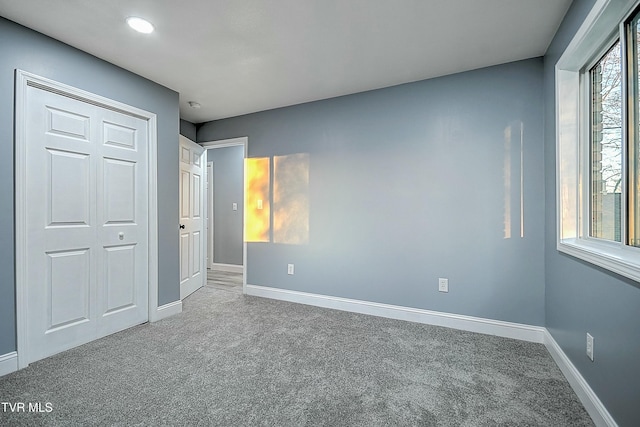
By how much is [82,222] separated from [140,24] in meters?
1.58

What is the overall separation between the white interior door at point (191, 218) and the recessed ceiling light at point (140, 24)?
1.62m

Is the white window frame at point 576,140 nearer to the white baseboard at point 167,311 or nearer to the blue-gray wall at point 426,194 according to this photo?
the blue-gray wall at point 426,194

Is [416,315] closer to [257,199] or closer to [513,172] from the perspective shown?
[513,172]

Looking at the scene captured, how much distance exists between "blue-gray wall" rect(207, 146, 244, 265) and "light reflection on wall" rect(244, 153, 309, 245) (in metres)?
1.54

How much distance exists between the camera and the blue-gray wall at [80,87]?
1.96 metres

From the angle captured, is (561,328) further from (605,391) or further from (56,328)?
(56,328)

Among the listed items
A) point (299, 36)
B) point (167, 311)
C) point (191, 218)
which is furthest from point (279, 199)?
A: point (299, 36)

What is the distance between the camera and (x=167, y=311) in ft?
10.0

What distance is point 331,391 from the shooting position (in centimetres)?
179

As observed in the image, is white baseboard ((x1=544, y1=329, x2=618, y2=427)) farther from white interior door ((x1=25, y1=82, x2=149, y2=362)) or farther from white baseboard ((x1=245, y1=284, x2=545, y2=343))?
white interior door ((x1=25, y1=82, x2=149, y2=362))

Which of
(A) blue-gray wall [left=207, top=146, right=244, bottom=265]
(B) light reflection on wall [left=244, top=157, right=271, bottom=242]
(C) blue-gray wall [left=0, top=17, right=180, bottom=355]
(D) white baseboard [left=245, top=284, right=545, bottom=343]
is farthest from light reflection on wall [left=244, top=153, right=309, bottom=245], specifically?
(A) blue-gray wall [left=207, top=146, right=244, bottom=265]

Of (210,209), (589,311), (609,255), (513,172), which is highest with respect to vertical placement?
(513,172)

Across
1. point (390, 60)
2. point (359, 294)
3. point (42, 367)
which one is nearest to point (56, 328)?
point (42, 367)

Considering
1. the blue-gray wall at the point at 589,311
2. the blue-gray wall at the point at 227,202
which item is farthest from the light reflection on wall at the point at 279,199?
the blue-gray wall at the point at 589,311
